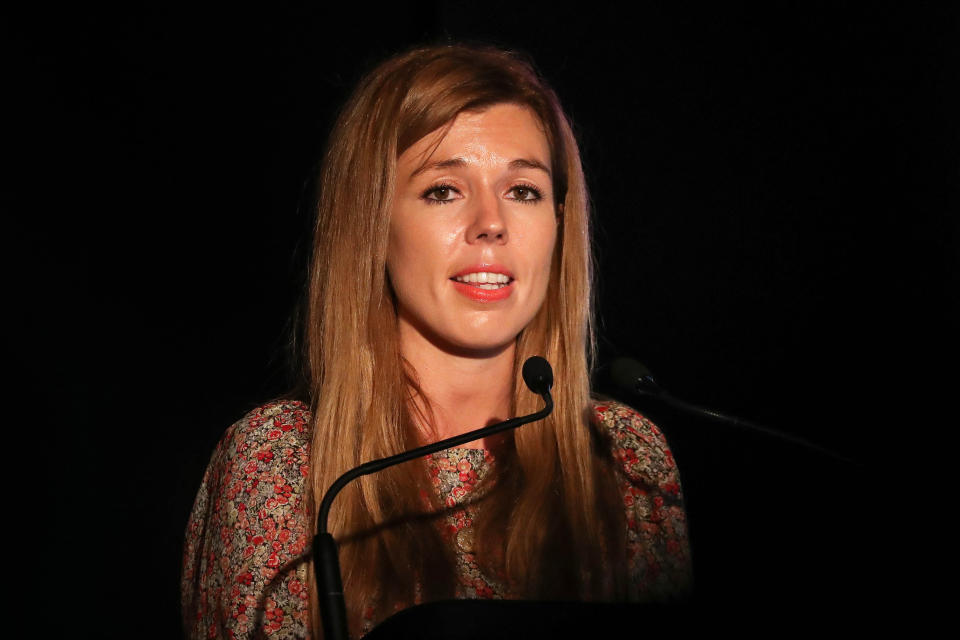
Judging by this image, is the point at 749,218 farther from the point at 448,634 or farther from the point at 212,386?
the point at 448,634

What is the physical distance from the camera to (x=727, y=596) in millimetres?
798

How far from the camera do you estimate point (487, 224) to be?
147cm

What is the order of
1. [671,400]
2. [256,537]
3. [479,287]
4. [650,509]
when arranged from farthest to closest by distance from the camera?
1. [650,509]
2. [479,287]
3. [256,537]
4. [671,400]

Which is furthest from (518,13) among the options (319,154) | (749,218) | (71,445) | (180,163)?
(71,445)

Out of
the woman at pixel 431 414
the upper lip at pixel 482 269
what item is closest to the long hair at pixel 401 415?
the woman at pixel 431 414

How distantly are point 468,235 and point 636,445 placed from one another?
537mm

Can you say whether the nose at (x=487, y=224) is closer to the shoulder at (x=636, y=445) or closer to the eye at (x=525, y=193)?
the eye at (x=525, y=193)

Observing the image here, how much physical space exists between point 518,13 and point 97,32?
0.92 meters

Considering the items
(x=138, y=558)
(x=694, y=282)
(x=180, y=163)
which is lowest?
(x=138, y=558)

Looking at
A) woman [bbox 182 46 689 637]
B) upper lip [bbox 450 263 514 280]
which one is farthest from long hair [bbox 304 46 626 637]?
upper lip [bbox 450 263 514 280]

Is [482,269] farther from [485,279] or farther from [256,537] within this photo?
[256,537]

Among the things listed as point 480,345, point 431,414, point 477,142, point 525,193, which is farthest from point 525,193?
point 431,414

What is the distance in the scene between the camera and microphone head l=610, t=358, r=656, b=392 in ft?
3.99

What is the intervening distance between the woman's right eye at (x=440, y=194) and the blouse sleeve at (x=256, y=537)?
0.43 m
